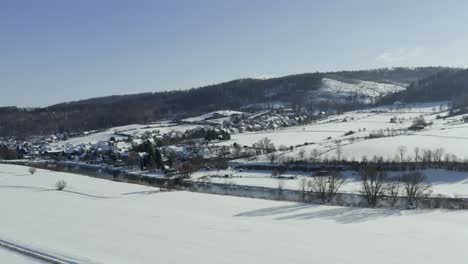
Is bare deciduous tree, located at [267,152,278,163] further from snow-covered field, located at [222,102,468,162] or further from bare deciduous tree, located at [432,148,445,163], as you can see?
bare deciduous tree, located at [432,148,445,163]

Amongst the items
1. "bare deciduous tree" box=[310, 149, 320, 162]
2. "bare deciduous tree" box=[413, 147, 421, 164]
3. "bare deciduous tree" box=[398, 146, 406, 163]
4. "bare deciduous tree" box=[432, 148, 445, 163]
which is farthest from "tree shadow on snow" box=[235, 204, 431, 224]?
"bare deciduous tree" box=[310, 149, 320, 162]

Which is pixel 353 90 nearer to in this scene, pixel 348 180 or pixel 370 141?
pixel 370 141

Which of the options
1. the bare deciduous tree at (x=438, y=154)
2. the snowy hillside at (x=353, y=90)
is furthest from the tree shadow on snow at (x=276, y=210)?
the snowy hillside at (x=353, y=90)

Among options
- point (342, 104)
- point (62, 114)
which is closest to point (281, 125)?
point (342, 104)

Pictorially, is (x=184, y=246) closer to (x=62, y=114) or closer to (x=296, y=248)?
(x=296, y=248)

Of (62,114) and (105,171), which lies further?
(62,114)

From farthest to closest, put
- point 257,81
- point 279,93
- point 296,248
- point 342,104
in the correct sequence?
point 257,81 → point 279,93 → point 342,104 → point 296,248

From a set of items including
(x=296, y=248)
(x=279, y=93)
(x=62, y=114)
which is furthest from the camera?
(x=279, y=93)

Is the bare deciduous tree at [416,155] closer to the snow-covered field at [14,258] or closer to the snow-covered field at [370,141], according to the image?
the snow-covered field at [370,141]
